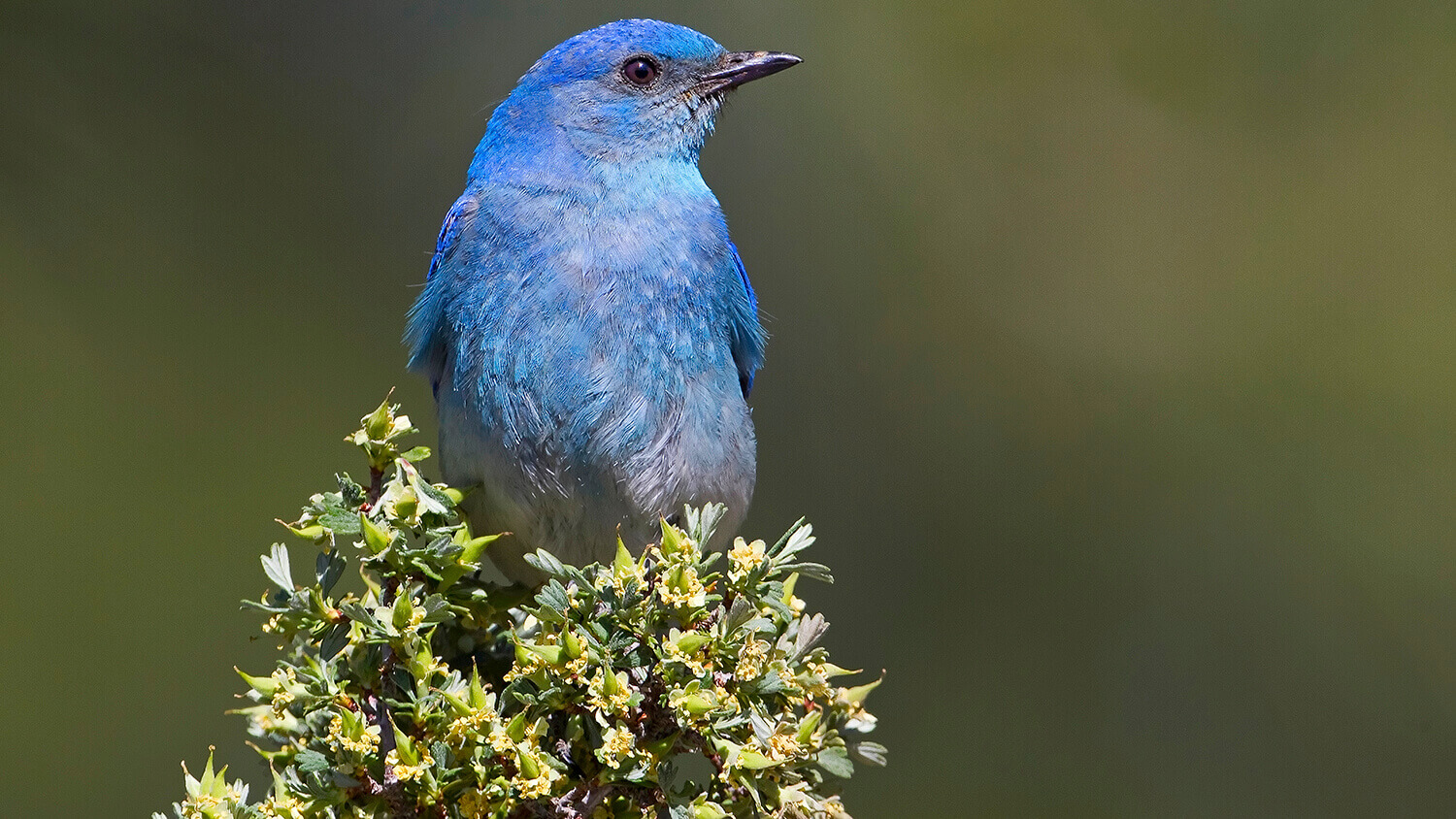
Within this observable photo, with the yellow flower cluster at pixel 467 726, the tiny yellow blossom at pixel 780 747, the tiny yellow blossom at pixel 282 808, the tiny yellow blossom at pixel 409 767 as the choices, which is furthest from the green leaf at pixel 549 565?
the tiny yellow blossom at pixel 282 808

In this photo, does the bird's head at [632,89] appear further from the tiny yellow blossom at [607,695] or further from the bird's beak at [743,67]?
the tiny yellow blossom at [607,695]

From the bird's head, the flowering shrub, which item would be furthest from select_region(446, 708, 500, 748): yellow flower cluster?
the bird's head

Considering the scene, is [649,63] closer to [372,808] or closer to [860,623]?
[372,808]

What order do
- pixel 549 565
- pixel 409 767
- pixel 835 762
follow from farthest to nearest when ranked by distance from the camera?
pixel 835 762, pixel 549 565, pixel 409 767

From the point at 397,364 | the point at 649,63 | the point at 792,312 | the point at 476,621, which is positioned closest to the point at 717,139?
the point at 792,312

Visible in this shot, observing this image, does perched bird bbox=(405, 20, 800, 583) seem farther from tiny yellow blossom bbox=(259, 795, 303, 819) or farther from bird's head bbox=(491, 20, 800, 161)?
tiny yellow blossom bbox=(259, 795, 303, 819)

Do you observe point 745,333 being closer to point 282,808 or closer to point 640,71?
point 640,71

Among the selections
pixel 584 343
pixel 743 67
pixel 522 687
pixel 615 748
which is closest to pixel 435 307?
pixel 584 343
